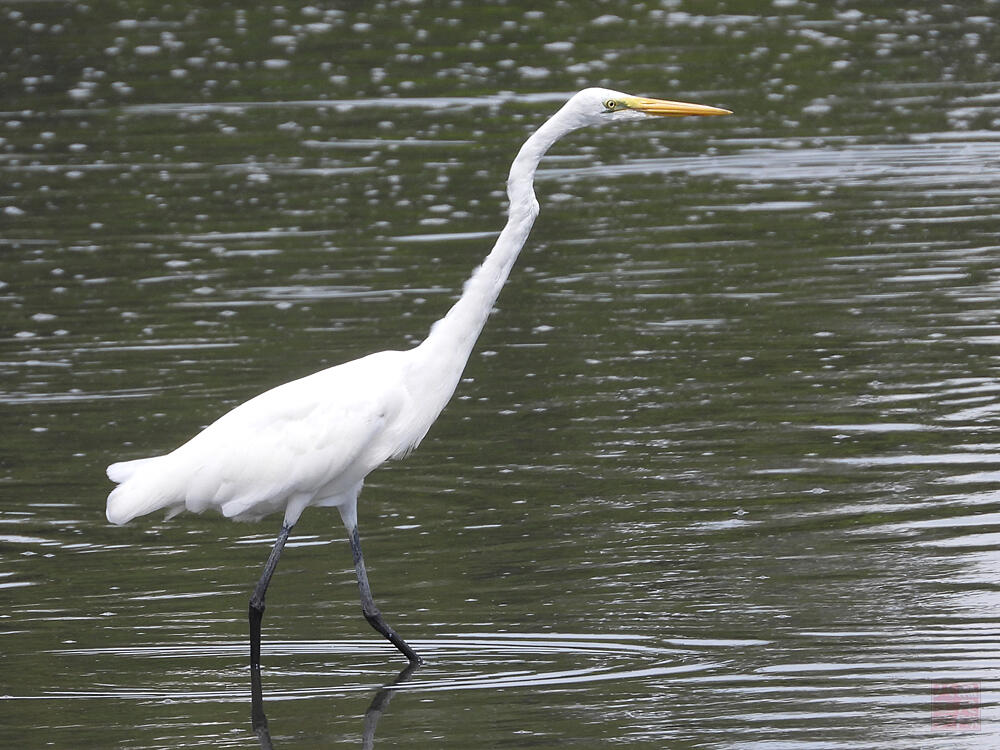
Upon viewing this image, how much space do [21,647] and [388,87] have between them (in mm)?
14355

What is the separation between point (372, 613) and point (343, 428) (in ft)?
2.42

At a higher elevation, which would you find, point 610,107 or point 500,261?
point 610,107

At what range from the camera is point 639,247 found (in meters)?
13.6

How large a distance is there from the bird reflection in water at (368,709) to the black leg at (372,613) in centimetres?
5

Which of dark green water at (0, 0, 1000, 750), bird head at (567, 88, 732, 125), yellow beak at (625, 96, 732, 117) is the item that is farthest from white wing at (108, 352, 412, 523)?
yellow beak at (625, 96, 732, 117)

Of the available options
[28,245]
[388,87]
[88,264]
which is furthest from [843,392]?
[388,87]

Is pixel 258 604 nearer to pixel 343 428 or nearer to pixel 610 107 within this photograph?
pixel 343 428

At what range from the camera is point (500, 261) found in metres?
7.12

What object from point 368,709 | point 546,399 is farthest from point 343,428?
point 546,399

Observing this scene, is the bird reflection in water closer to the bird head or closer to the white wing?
the white wing

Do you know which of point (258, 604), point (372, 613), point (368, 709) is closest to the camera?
point (368, 709)

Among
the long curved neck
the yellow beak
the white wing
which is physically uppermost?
the yellow beak

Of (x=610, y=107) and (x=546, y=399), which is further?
(x=546, y=399)

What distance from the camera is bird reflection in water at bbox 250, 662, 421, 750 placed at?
249 inches
